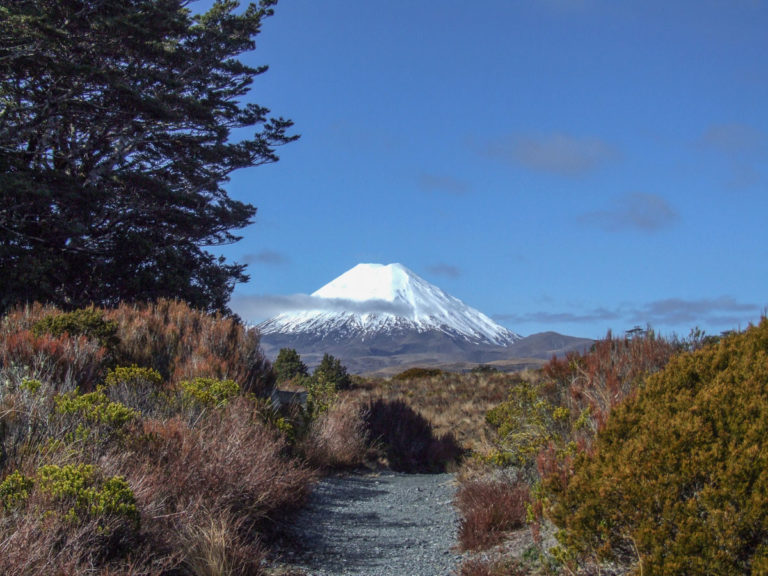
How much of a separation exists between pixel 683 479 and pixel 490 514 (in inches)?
97.7

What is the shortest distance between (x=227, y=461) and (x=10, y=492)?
5.80ft

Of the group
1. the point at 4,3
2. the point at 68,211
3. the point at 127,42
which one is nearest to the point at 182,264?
the point at 68,211

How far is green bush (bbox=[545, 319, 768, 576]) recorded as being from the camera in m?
2.96

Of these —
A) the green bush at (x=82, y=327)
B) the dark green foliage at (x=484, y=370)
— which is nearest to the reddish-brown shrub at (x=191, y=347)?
the green bush at (x=82, y=327)

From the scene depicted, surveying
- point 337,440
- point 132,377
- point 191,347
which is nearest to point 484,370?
point 337,440

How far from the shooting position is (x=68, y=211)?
17234mm

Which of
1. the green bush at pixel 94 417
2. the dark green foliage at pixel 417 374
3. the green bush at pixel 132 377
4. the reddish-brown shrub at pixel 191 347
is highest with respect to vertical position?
the reddish-brown shrub at pixel 191 347

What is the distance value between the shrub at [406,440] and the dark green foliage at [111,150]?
7.82m

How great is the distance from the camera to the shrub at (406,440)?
1153cm

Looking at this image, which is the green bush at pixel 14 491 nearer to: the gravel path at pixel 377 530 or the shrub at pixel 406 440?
the gravel path at pixel 377 530

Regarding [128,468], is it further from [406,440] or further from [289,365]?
[289,365]

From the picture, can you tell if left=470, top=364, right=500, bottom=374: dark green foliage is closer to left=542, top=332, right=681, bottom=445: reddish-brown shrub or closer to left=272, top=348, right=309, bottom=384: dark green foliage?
left=272, top=348, right=309, bottom=384: dark green foliage

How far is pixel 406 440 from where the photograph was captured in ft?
40.0

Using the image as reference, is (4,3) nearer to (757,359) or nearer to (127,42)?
(127,42)
